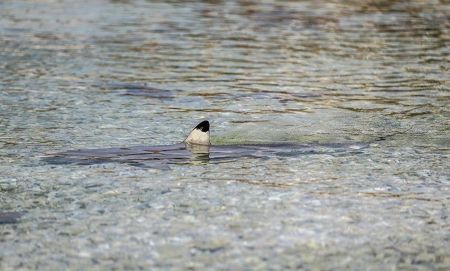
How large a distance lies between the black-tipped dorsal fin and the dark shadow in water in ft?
0.09

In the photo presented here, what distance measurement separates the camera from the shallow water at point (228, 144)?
12.1 feet

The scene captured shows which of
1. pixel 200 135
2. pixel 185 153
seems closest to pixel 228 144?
pixel 200 135

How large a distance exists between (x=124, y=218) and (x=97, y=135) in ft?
5.87

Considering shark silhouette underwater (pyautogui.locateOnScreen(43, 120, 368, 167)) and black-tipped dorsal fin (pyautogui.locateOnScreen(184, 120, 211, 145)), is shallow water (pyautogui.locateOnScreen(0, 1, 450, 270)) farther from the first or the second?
black-tipped dorsal fin (pyautogui.locateOnScreen(184, 120, 211, 145))

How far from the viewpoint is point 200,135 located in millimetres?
5398

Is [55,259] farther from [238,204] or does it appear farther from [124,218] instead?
[238,204]

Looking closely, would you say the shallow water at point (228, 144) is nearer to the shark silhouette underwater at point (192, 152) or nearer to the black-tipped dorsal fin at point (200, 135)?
the shark silhouette underwater at point (192, 152)

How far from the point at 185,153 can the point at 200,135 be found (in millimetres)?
163

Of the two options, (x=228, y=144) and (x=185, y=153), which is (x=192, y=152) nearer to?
(x=185, y=153)

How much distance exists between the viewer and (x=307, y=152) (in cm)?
533

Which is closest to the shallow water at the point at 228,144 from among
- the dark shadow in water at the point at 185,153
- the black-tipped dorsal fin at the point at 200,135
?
the dark shadow in water at the point at 185,153

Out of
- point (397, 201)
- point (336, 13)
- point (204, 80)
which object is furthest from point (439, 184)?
point (336, 13)

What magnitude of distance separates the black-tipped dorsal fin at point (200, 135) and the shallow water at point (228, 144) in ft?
0.62

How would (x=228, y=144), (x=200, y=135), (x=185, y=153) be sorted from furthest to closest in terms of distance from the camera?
(x=228, y=144) < (x=200, y=135) < (x=185, y=153)
